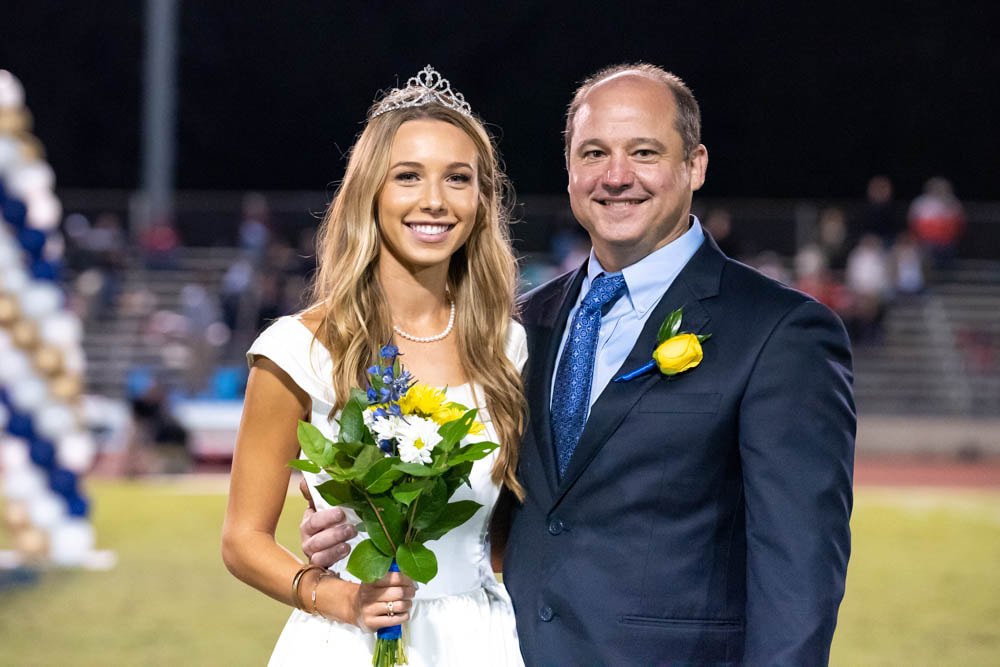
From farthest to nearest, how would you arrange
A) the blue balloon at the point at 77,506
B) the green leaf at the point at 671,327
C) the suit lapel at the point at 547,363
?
the blue balloon at the point at 77,506
the suit lapel at the point at 547,363
the green leaf at the point at 671,327

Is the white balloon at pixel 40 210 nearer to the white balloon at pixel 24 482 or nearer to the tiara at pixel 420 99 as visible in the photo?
the white balloon at pixel 24 482

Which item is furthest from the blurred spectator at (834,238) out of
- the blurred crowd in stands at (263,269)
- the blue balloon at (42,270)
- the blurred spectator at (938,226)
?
the blue balloon at (42,270)

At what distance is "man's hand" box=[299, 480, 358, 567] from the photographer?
303cm

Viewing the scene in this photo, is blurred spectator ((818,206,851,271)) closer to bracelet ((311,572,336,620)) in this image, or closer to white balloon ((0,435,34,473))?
white balloon ((0,435,34,473))

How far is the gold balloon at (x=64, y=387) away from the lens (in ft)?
32.7

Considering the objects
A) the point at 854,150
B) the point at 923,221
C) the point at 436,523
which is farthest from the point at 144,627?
the point at 854,150

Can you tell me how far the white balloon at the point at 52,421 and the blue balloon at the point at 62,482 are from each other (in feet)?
0.89

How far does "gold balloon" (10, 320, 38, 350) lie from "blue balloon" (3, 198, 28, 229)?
29.6 inches

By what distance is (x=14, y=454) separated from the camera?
9844 millimetres

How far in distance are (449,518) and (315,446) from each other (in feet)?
1.05

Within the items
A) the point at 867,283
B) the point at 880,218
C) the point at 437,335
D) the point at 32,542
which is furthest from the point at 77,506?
the point at 880,218

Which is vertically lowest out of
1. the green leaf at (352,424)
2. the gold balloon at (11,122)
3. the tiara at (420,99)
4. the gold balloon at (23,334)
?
the gold balloon at (23,334)

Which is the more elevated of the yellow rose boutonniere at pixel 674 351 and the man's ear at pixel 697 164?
the man's ear at pixel 697 164

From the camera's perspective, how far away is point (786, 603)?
272 centimetres
